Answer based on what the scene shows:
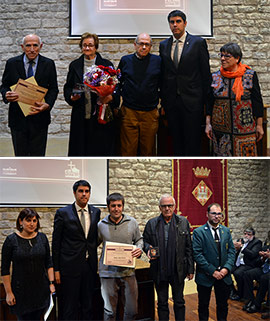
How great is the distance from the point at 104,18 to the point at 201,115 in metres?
3.02

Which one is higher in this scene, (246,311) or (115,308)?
(115,308)

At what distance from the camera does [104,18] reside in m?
5.89

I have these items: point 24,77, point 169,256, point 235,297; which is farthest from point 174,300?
point 24,77

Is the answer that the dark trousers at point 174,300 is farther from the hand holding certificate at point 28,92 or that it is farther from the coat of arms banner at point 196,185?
the coat of arms banner at point 196,185

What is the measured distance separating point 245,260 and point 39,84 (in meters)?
2.89

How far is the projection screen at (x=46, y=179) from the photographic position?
507 centimetres

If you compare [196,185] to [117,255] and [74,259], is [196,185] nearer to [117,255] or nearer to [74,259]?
[117,255]

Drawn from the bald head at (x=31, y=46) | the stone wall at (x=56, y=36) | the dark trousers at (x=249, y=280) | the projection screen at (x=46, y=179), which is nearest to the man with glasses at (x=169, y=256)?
the dark trousers at (x=249, y=280)

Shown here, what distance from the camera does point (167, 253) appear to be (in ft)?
11.2

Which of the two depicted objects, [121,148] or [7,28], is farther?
[7,28]

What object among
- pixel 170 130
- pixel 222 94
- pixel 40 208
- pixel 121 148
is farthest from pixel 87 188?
pixel 40 208

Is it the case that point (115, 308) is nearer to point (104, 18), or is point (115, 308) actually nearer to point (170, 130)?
point (170, 130)

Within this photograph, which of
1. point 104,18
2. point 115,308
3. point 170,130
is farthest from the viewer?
point 104,18

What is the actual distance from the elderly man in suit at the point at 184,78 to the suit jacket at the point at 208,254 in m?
0.82
